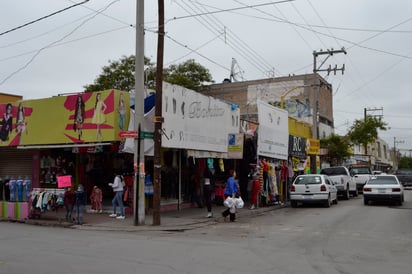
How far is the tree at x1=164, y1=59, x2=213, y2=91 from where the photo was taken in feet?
149

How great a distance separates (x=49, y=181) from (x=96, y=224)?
6.68 metres

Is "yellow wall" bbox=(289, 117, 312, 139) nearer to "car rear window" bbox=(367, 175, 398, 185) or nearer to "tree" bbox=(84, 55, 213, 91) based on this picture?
"car rear window" bbox=(367, 175, 398, 185)

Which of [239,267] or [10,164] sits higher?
[10,164]

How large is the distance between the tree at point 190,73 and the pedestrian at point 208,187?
24.7m

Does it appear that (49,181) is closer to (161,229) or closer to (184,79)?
(161,229)

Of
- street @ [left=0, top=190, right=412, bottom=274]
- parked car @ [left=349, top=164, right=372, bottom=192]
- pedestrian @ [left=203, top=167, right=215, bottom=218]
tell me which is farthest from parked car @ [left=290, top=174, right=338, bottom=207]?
parked car @ [left=349, top=164, right=372, bottom=192]

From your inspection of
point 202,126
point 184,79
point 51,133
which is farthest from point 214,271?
point 184,79

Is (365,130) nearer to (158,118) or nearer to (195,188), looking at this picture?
(195,188)

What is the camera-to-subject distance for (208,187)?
17125mm

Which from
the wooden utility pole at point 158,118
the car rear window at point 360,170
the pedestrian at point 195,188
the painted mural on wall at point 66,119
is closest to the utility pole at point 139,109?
the wooden utility pole at point 158,118

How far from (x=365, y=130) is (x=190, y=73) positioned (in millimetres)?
20946

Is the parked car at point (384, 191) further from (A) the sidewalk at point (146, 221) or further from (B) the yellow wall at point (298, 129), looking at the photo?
(B) the yellow wall at point (298, 129)

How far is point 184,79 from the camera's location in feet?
146

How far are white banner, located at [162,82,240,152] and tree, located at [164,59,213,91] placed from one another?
24.2 m
